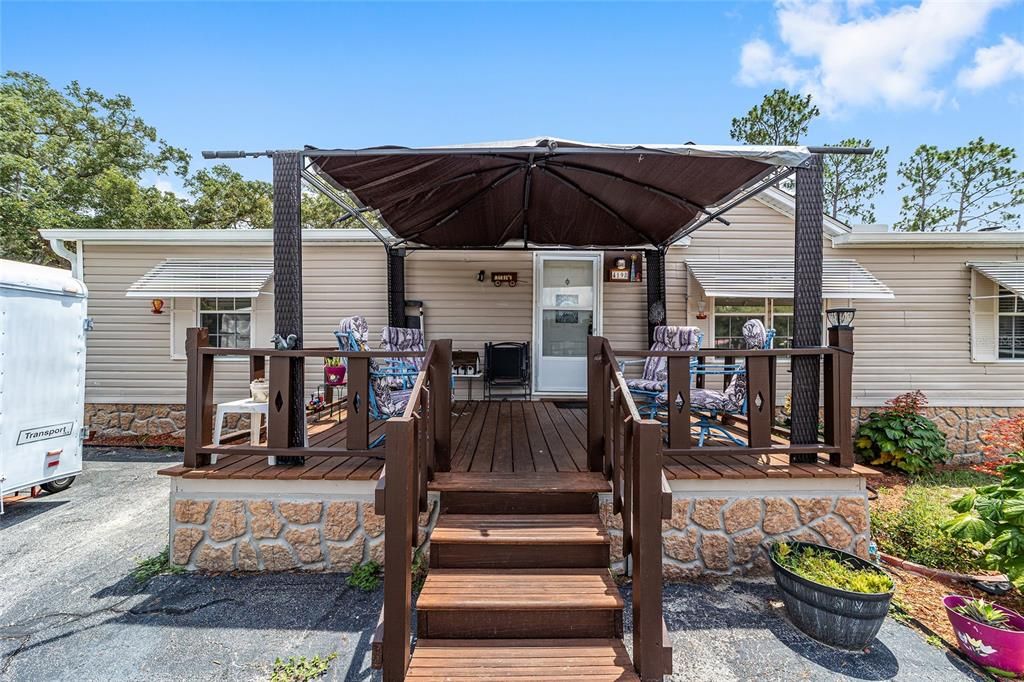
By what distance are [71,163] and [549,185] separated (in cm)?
1722

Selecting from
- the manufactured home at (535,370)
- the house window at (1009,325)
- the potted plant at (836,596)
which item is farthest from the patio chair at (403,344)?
the house window at (1009,325)

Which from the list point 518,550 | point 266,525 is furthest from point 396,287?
point 518,550

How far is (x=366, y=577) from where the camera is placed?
2668 mm

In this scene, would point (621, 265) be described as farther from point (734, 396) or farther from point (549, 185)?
point (734, 396)

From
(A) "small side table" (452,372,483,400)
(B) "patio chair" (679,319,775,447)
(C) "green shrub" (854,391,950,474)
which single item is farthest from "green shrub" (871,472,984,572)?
(A) "small side table" (452,372,483,400)

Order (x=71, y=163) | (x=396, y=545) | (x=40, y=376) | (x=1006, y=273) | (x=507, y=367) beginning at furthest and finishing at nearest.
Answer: (x=71, y=163), (x=1006, y=273), (x=507, y=367), (x=40, y=376), (x=396, y=545)

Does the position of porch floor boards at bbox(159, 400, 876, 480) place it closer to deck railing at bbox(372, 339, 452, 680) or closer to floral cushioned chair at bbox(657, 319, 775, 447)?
floral cushioned chair at bbox(657, 319, 775, 447)

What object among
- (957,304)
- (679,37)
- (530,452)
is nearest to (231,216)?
(679,37)

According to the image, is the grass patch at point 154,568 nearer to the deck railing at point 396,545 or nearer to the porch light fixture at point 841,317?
the deck railing at point 396,545

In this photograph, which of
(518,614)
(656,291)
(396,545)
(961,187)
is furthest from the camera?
(961,187)

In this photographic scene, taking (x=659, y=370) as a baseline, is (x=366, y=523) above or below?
below

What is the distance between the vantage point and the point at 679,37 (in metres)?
6.14

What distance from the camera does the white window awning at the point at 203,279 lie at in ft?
18.9

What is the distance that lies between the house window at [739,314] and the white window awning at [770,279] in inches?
14.4
